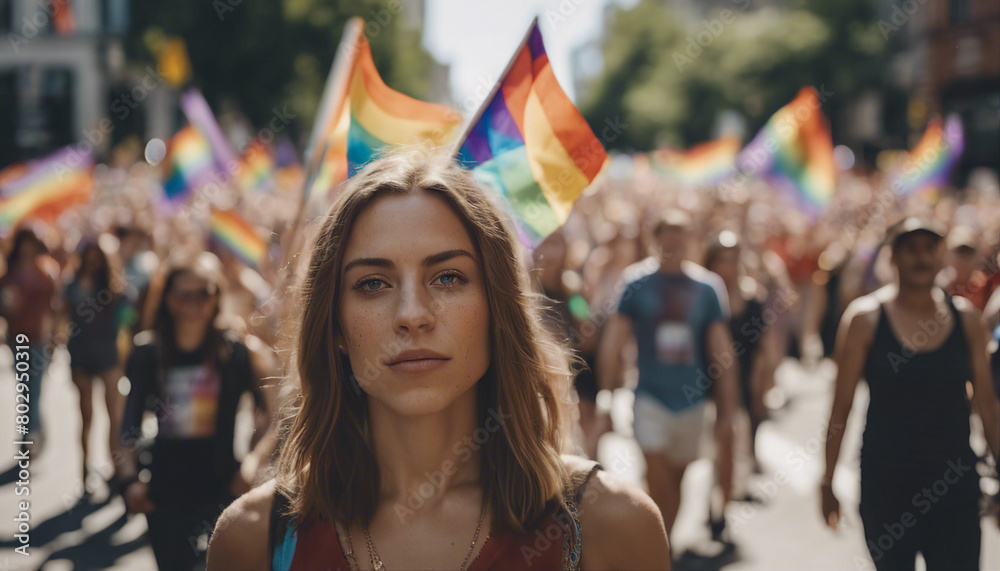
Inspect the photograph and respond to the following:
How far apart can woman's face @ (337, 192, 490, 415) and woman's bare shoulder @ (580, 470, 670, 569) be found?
329mm

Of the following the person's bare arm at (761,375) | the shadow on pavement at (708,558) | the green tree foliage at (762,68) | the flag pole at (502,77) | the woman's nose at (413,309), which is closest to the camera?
the woman's nose at (413,309)

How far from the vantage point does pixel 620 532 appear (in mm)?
1886

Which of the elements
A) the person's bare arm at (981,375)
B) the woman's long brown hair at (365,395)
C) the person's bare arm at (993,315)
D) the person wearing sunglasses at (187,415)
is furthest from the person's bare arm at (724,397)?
the woman's long brown hair at (365,395)

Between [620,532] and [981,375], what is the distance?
288 cm

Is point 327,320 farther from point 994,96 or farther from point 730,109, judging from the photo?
point 730,109

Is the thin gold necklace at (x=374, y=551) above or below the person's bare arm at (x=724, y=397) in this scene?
above

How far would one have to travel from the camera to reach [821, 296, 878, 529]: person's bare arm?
4258 mm

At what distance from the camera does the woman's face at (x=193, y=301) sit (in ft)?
15.1

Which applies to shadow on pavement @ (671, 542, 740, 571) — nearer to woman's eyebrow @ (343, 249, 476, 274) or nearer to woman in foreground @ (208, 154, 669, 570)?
woman in foreground @ (208, 154, 669, 570)

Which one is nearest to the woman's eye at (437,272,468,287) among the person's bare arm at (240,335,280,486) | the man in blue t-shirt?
the person's bare arm at (240,335,280,486)

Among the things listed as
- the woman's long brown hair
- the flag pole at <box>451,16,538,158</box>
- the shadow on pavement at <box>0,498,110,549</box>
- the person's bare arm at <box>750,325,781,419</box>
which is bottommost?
the shadow on pavement at <box>0,498,110,549</box>

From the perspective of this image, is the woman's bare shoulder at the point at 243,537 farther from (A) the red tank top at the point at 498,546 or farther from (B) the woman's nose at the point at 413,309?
(B) the woman's nose at the point at 413,309

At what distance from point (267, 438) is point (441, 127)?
1674 mm

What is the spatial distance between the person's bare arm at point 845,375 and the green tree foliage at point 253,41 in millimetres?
37584
